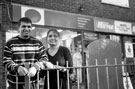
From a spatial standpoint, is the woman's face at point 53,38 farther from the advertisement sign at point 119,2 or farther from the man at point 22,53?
the advertisement sign at point 119,2

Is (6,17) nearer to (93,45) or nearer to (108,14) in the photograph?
(93,45)

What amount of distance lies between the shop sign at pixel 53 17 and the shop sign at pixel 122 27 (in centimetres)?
135

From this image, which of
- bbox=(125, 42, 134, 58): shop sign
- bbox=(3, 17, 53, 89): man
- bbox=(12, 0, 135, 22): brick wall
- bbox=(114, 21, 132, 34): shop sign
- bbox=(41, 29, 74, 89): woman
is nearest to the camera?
bbox=(3, 17, 53, 89): man

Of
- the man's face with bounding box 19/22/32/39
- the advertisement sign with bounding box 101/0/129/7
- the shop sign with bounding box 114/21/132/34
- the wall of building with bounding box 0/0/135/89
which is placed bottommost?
the man's face with bounding box 19/22/32/39

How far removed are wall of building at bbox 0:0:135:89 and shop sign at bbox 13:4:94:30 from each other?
0.17 meters

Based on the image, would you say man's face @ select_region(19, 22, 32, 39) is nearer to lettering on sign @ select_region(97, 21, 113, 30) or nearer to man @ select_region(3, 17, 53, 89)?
man @ select_region(3, 17, 53, 89)

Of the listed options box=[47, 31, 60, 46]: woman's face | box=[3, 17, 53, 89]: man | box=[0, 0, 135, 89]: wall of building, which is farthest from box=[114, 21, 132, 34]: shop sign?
box=[3, 17, 53, 89]: man

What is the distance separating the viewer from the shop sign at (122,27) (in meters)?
7.96

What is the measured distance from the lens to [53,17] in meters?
6.28

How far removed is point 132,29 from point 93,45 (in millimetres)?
5437

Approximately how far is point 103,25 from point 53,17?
2269 mm

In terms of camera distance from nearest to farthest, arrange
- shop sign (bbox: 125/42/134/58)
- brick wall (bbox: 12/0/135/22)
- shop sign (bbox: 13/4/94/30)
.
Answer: shop sign (bbox: 13/4/94/30) < brick wall (bbox: 12/0/135/22) < shop sign (bbox: 125/42/134/58)

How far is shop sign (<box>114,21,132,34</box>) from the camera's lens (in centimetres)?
796

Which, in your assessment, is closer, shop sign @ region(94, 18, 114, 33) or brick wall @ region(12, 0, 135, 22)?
brick wall @ region(12, 0, 135, 22)
